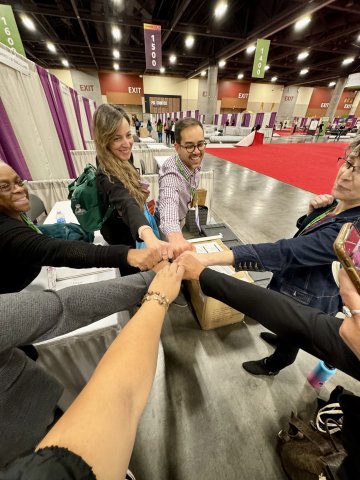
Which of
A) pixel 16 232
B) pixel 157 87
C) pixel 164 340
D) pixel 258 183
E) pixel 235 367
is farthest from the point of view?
pixel 157 87

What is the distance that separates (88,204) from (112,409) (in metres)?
1.35

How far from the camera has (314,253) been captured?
1.05m

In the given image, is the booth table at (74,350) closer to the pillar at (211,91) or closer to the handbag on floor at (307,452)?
the handbag on floor at (307,452)

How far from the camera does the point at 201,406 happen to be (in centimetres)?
148

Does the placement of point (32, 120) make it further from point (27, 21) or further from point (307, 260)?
point (27, 21)

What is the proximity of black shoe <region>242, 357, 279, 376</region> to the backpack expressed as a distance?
5.36 feet

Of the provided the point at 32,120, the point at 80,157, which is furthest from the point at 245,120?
the point at 32,120

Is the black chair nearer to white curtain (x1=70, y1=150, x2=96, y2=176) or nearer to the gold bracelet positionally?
the gold bracelet

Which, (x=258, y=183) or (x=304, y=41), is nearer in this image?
(x=258, y=183)

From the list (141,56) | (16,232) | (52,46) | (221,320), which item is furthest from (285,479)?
(141,56)

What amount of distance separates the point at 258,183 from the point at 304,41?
9.92 m

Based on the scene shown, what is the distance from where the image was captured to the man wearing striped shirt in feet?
5.20

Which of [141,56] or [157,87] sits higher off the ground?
[141,56]

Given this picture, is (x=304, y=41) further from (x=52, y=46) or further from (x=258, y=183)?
(x=52, y=46)
